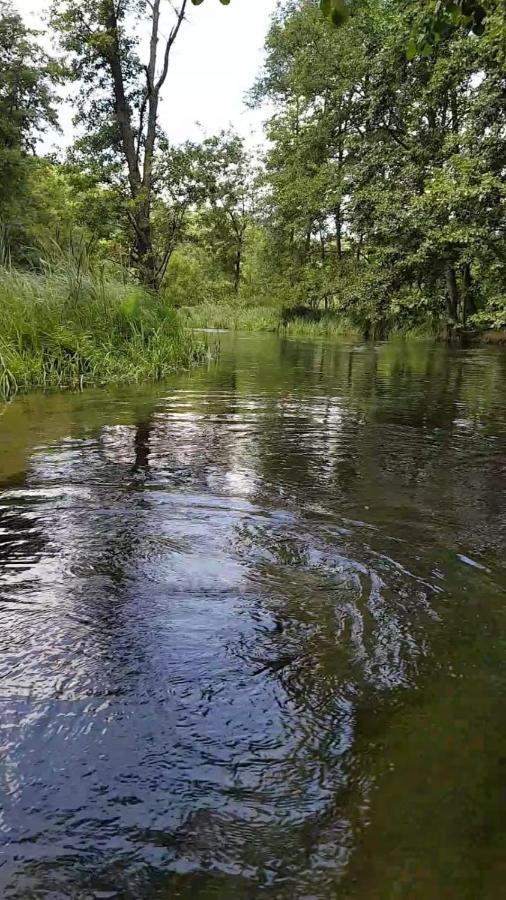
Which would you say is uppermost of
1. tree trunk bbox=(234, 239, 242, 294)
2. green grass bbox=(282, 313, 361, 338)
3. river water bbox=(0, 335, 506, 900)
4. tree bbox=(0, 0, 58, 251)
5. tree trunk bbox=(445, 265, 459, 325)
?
tree bbox=(0, 0, 58, 251)

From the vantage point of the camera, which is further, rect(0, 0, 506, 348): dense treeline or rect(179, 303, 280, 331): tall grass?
rect(179, 303, 280, 331): tall grass

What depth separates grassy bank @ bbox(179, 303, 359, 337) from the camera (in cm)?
2591

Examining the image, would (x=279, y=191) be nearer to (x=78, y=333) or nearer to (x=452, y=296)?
(x=452, y=296)

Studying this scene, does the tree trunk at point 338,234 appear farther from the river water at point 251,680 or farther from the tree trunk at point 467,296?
the river water at point 251,680

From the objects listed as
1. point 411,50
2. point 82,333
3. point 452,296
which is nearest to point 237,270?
point 452,296

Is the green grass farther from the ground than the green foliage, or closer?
closer

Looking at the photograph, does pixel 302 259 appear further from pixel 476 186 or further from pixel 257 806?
pixel 257 806

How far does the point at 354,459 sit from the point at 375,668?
2770 millimetres

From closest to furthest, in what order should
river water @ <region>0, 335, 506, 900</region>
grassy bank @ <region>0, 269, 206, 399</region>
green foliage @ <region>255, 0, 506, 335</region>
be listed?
1. river water @ <region>0, 335, 506, 900</region>
2. grassy bank @ <region>0, 269, 206, 399</region>
3. green foliage @ <region>255, 0, 506, 335</region>

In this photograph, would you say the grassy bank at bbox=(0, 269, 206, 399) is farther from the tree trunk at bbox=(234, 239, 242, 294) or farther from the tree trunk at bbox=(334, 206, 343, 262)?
the tree trunk at bbox=(234, 239, 242, 294)

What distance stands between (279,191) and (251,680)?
29.1 metres

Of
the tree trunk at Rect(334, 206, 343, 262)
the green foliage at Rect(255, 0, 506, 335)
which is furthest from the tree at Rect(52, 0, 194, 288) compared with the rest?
the tree trunk at Rect(334, 206, 343, 262)

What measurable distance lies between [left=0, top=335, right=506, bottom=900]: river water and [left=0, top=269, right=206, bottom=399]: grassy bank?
3.58 metres

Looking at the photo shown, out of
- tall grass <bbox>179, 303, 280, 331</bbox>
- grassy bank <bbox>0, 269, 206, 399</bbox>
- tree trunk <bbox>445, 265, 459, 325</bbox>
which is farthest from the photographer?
tall grass <bbox>179, 303, 280, 331</bbox>
